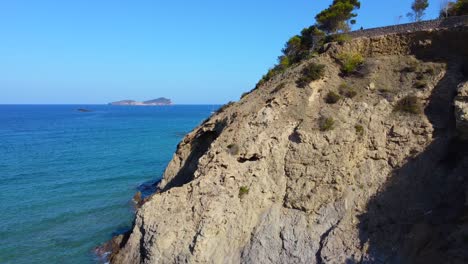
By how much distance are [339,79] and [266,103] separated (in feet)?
16.1

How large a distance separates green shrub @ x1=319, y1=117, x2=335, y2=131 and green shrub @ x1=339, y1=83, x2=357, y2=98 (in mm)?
2537

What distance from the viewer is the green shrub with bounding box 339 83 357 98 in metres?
23.3

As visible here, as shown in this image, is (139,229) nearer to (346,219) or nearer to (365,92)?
(346,219)

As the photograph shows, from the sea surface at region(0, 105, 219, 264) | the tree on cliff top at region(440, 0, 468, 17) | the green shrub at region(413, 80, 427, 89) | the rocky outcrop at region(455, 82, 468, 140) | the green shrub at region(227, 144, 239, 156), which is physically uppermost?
the tree on cliff top at region(440, 0, 468, 17)

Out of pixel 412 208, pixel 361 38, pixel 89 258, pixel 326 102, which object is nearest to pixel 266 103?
pixel 326 102

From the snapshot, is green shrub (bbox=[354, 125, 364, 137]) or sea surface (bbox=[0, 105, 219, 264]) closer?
green shrub (bbox=[354, 125, 364, 137])

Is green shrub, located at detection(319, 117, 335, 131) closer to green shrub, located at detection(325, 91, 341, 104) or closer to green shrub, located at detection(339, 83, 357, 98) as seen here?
green shrub, located at detection(325, 91, 341, 104)

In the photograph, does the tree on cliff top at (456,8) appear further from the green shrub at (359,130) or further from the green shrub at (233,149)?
the green shrub at (233,149)

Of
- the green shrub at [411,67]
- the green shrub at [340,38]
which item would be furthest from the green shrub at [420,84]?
the green shrub at [340,38]

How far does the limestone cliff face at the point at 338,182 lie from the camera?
689 inches

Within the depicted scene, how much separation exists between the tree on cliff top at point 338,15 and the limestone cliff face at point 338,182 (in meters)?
11.4

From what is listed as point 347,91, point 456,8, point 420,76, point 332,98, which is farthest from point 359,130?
point 456,8

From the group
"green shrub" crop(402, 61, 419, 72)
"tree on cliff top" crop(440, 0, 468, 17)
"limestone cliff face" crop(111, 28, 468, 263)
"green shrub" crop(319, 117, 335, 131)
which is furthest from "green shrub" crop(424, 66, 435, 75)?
"tree on cliff top" crop(440, 0, 468, 17)

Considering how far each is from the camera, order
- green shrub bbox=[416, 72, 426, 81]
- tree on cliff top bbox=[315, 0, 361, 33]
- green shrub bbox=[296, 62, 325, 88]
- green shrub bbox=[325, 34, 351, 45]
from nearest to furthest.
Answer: green shrub bbox=[416, 72, 426, 81]
green shrub bbox=[296, 62, 325, 88]
green shrub bbox=[325, 34, 351, 45]
tree on cliff top bbox=[315, 0, 361, 33]
